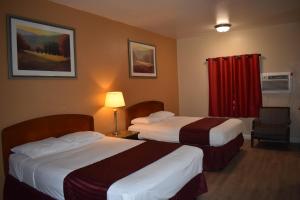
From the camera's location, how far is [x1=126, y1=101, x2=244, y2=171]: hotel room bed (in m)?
3.75

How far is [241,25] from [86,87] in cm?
340

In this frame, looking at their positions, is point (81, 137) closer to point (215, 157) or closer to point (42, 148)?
point (42, 148)

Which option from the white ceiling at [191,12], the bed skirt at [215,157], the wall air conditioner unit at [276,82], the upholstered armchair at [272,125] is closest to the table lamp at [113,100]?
the white ceiling at [191,12]

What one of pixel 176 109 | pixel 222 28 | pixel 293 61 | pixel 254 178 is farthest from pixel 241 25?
pixel 254 178

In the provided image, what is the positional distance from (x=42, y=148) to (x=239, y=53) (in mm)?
4682

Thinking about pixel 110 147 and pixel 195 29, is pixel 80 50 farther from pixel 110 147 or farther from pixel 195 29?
pixel 195 29

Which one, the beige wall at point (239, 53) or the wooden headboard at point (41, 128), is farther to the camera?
the beige wall at point (239, 53)

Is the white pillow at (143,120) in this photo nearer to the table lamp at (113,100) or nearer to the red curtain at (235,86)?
the table lamp at (113,100)

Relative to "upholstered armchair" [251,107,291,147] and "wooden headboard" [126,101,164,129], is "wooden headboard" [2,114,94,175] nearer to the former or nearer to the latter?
"wooden headboard" [126,101,164,129]

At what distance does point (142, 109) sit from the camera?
498cm

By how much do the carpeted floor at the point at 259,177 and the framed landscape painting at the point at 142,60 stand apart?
2.33 meters

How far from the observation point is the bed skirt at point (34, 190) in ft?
7.85

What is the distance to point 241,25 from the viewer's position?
506cm

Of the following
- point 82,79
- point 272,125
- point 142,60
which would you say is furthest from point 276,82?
point 82,79
